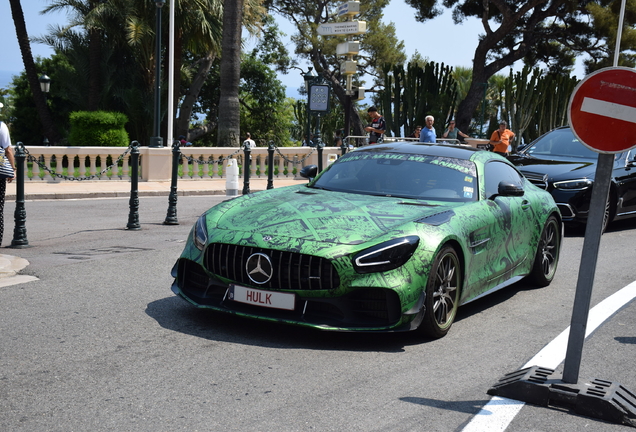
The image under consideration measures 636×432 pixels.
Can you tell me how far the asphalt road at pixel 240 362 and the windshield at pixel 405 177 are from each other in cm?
111

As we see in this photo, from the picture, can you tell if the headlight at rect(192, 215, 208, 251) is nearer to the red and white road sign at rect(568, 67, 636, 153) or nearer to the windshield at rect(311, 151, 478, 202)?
the windshield at rect(311, 151, 478, 202)

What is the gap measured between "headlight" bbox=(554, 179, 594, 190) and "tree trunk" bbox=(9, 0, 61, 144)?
24662 millimetres

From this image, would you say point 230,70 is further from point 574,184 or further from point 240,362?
point 240,362

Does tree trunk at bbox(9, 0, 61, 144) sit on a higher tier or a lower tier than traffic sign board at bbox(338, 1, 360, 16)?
lower

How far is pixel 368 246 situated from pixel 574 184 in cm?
763

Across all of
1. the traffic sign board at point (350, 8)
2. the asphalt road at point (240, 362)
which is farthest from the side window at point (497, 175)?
the traffic sign board at point (350, 8)

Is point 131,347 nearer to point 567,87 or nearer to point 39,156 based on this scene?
point 39,156

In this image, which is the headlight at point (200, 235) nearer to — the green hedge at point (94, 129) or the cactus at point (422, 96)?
the green hedge at point (94, 129)

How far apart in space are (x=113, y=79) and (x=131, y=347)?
30.9 m

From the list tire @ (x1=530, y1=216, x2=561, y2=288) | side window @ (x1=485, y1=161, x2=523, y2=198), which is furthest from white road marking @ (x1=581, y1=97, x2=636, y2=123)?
tire @ (x1=530, y1=216, x2=561, y2=288)

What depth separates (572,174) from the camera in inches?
477

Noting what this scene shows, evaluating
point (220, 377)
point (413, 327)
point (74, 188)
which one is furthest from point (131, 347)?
point (74, 188)

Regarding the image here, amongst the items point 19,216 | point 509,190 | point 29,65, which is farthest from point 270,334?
point 29,65

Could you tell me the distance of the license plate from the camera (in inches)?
209
